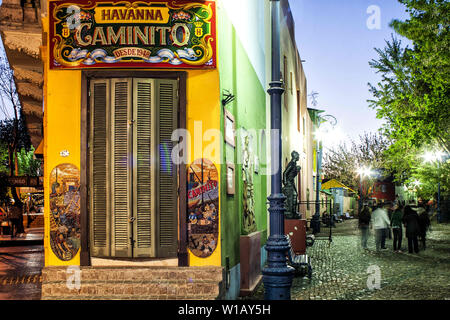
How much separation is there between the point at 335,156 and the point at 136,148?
229ft

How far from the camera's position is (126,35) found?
8523 millimetres

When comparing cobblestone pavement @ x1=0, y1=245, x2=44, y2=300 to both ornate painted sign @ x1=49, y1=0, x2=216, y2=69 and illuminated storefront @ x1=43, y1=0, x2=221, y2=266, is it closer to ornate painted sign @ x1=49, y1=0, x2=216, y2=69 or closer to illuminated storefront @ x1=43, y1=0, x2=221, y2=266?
illuminated storefront @ x1=43, y1=0, x2=221, y2=266

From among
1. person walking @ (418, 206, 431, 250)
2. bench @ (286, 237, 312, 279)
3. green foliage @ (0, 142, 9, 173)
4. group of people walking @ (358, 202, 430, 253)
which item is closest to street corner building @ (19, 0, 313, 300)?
bench @ (286, 237, 312, 279)

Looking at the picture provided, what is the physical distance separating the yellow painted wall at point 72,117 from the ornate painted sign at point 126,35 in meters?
0.23

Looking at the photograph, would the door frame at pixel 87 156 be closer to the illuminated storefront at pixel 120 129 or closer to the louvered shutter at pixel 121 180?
the illuminated storefront at pixel 120 129

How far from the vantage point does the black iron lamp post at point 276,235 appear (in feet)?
25.1

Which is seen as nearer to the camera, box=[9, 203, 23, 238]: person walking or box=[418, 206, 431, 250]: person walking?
box=[418, 206, 431, 250]: person walking

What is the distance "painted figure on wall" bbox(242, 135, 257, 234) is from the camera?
11.9 meters

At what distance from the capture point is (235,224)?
10.5 meters

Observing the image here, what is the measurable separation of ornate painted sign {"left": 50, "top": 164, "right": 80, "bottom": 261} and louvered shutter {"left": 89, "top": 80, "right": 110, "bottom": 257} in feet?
0.74

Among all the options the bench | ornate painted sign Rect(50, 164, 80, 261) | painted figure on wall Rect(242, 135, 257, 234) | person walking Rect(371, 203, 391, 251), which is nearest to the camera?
ornate painted sign Rect(50, 164, 80, 261)

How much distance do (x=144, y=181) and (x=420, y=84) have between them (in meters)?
20.7
